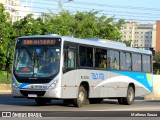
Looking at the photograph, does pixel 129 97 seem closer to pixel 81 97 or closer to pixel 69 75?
pixel 81 97

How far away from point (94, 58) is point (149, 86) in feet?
24.4

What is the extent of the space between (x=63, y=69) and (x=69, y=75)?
1.80ft

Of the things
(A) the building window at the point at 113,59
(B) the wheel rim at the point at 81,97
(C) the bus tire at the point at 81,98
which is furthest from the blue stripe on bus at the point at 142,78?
(B) the wheel rim at the point at 81,97

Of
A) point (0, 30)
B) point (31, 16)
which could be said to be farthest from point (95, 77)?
point (31, 16)

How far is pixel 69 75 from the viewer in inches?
913

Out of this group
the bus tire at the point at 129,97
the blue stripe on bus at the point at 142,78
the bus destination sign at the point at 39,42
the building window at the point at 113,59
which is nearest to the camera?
the bus destination sign at the point at 39,42

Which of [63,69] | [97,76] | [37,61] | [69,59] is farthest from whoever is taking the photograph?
[97,76]

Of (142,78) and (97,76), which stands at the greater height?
(97,76)

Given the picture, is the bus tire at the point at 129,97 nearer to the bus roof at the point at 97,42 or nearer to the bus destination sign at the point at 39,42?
the bus roof at the point at 97,42

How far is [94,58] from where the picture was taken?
25.4 meters

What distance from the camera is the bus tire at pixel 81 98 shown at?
938 inches

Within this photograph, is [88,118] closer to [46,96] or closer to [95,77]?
[46,96]

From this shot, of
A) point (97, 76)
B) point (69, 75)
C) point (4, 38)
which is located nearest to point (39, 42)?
point (69, 75)

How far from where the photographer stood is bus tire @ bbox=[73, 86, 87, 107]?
2381cm
